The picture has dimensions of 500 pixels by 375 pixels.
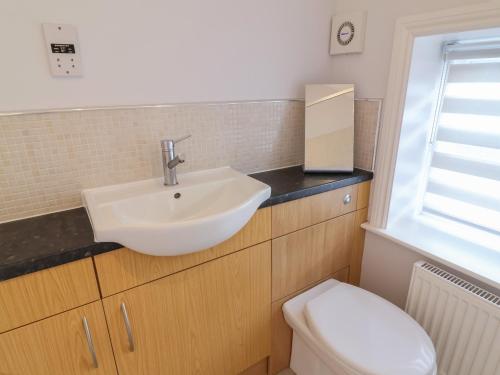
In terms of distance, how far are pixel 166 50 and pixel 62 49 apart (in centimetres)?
34

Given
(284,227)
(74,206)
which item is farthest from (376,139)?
(74,206)

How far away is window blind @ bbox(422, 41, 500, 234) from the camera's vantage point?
3.89 ft

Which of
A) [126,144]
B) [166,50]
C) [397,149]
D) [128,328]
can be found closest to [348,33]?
[397,149]

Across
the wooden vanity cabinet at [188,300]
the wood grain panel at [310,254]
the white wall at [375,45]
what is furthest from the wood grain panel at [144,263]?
the white wall at [375,45]

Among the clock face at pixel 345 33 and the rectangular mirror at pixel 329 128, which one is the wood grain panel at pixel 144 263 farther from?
the clock face at pixel 345 33

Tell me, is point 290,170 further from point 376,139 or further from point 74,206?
point 74,206

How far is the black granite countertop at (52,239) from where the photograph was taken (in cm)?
74

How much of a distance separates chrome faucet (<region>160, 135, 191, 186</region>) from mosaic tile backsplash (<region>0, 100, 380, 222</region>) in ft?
0.27

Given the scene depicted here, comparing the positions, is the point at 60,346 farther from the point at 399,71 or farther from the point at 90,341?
the point at 399,71

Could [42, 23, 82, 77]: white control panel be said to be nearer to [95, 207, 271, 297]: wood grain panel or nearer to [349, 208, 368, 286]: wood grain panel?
[95, 207, 271, 297]: wood grain panel

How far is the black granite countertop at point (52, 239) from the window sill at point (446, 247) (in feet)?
1.60

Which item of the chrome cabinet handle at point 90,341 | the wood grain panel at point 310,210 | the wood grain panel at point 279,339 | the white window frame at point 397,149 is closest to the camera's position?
the chrome cabinet handle at point 90,341

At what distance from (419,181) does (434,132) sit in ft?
0.81

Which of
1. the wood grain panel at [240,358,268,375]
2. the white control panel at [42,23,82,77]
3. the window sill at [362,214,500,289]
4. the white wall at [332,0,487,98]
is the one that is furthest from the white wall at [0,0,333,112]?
the wood grain panel at [240,358,268,375]
